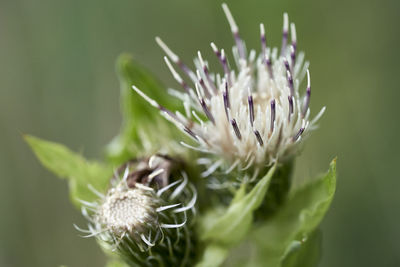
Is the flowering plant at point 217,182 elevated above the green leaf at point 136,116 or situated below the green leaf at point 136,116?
below

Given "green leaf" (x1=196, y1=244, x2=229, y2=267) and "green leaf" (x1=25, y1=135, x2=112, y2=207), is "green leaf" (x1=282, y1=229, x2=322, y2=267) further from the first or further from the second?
"green leaf" (x1=25, y1=135, x2=112, y2=207)

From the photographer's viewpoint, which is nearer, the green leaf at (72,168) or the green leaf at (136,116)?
the green leaf at (72,168)

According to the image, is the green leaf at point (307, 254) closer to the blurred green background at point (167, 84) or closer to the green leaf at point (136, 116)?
the green leaf at point (136, 116)

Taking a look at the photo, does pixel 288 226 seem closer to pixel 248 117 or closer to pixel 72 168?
pixel 248 117

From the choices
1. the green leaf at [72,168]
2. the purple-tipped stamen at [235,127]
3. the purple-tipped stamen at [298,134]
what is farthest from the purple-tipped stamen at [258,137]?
the green leaf at [72,168]

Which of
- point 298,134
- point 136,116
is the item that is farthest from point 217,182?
point 136,116

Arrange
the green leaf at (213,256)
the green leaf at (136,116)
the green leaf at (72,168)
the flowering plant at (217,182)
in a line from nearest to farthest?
the flowering plant at (217,182), the green leaf at (213,256), the green leaf at (72,168), the green leaf at (136,116)
